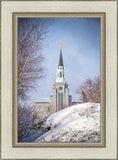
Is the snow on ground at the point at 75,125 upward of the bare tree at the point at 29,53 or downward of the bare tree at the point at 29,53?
downward

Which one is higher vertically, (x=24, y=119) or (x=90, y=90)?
(x=90, y=90)

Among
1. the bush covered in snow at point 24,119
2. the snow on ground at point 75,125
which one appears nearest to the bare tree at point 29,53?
the bush covered in snow at point 24,119

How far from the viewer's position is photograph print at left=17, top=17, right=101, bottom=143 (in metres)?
1.82

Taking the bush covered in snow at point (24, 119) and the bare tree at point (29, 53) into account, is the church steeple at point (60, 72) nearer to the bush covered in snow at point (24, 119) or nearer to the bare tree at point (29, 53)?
the bare tree at point (29, 53)

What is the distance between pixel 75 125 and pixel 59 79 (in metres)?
0.57

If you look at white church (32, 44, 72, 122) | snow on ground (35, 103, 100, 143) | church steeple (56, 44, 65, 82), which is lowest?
snow on ground (35, 103, 100, 143)

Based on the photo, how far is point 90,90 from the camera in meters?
1.84

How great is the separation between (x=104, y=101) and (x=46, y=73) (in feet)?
2.48

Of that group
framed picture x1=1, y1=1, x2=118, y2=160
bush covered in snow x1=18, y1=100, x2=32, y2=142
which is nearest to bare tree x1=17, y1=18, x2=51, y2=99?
framed picture x1=1, y1=1, x2=118, y2=160

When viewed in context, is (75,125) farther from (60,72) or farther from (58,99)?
(60,72)

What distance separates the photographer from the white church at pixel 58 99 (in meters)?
1.82

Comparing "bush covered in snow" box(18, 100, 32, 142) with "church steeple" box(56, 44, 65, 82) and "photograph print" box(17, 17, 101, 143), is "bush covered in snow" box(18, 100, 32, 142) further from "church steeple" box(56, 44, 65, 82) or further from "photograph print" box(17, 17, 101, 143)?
"church steeple" box(56, 44, 65, 82)

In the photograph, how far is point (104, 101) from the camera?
1801 millimetres

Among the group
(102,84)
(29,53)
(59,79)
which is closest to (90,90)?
(102,84)
